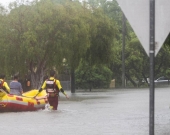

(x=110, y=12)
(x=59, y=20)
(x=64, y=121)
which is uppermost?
(x=110, y=12)

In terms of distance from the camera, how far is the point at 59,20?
3356 cm

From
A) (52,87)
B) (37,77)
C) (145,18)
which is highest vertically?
(145,18)

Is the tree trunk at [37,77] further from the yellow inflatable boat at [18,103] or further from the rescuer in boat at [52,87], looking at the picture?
the rescuer in boat at [52,87]

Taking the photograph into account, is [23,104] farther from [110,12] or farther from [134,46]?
[110,12]

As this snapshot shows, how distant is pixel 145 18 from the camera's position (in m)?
7.42

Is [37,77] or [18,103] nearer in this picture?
[18,103]

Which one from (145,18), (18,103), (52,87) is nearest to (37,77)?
(18,103)

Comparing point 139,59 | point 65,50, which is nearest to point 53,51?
point 65,50

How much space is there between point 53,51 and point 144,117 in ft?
51.6

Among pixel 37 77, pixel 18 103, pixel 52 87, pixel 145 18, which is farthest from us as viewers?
pixel 37 77

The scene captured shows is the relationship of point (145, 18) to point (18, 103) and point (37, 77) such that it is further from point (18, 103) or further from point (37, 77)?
point (37, 77)

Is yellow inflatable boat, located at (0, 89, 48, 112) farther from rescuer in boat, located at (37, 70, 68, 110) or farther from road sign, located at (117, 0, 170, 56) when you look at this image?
road sign, located at (117, 0, 170, 56)

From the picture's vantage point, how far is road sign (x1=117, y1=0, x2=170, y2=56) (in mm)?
7324

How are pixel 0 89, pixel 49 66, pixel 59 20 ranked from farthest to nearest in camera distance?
pixel 49 66
pixel 59 20
pixel 0 89
